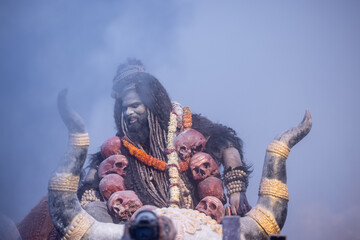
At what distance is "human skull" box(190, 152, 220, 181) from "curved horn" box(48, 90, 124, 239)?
1153mm

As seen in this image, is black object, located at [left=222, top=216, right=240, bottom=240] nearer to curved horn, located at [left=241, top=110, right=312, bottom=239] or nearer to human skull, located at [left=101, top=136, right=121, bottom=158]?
curved horn, located at [left=241, top=110, right=312, bottom=239]

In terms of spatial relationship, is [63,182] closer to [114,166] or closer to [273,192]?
[114,166]

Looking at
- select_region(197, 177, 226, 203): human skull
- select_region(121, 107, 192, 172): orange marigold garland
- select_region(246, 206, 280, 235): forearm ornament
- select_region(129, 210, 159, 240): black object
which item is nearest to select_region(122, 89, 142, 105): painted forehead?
select_region(121, 107, 192, 172): orange marigold garland

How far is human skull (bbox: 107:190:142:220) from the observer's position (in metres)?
3.96

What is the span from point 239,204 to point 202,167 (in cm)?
55

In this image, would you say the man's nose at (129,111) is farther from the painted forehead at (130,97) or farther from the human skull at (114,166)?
the human skull at (114,166)

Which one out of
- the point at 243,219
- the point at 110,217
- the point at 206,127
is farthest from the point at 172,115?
the point at 243,219

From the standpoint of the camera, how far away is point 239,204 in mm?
3920

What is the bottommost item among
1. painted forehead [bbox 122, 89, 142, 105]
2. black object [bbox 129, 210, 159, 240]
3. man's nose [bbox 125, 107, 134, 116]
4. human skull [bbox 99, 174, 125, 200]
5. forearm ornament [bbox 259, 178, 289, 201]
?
black object [bbox 129, 210, 159, 240]

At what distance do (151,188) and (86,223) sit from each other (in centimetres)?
118

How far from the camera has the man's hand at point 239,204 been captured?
3.86m

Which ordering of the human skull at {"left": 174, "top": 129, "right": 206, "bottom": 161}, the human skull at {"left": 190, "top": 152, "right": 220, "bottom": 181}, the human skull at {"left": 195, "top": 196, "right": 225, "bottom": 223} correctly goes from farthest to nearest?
the human skull at {"left": 174, "top": 129, "right": 206, "bottom": 161}, the human skull at {"left": 190, "top": 152, "right": 220, "bottom": 181}, the human skull at {"left": 195, "top": 196, "right": 225, "bottom": 223}

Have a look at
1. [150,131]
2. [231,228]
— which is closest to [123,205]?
[150,131]

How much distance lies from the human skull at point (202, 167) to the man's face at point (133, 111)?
0.80 meters
